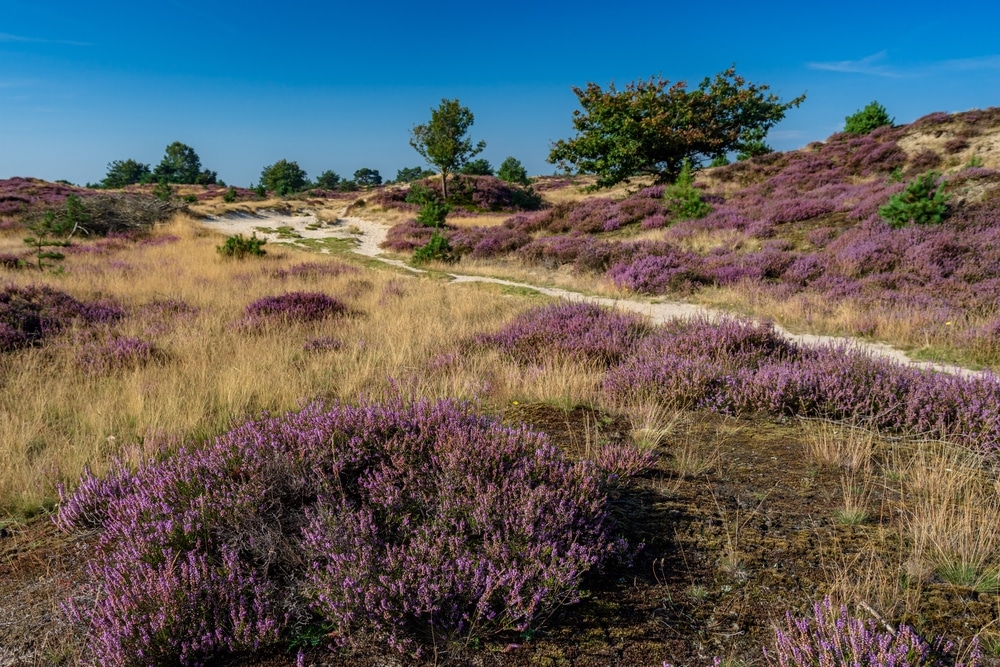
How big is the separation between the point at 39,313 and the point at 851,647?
34.7 ft

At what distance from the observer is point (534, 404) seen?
15.9 ft

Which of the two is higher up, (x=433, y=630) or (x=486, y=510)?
(x=486, y=510)

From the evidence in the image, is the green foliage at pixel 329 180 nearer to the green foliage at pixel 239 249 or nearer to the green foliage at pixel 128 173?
the green foliage at pixel 128 173

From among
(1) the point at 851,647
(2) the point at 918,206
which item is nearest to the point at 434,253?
(2) the point at 918,206

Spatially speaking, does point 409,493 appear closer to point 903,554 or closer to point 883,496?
point 903,554

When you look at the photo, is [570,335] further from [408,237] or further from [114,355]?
[408,237]

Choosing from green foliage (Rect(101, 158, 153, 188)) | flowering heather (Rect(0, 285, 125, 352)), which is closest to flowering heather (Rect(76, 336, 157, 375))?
flowering heather (Rect(0, 285, 125, 352))

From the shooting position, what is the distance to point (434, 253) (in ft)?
59.4

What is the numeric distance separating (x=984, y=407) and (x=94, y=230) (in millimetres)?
28732

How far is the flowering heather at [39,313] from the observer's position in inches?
275

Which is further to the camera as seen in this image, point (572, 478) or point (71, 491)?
point (71, 491)

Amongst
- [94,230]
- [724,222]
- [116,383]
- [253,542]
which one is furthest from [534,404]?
[94,230]

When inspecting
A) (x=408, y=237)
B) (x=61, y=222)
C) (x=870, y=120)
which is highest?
(x=870, y=120)

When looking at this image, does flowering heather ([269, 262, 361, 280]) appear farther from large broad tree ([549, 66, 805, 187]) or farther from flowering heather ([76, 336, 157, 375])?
large broad tree ([549, 66, 805, 187])
